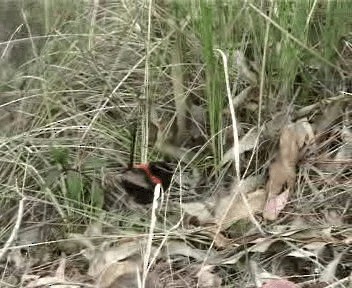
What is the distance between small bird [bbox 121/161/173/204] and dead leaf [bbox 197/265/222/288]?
0.26m

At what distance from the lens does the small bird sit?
1.77 meters

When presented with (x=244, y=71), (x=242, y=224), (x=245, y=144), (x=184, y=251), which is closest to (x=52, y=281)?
(x=184, y=251)

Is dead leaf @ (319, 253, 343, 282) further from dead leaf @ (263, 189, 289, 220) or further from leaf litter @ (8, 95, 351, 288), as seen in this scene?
dead leaf @ (263, 189, 289, 220)

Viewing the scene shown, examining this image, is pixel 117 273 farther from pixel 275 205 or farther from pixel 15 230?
pixel 275 205

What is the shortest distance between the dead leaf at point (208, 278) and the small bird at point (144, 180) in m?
0.26

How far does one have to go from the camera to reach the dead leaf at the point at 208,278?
1.53 metres

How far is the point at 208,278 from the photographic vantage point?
154cm

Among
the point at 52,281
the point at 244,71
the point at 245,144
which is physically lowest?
the point at 52,281

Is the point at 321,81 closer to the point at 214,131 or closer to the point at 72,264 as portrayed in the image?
the point at 214,131

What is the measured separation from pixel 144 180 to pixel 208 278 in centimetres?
32

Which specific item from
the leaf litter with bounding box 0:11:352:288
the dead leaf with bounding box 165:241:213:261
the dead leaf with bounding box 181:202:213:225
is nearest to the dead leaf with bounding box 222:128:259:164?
the leaf litter with bounding box 0:11:352:288

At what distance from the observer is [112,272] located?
1.56m

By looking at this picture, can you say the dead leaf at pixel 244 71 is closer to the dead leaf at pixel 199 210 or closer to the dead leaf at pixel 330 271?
the dead leaf at pixel 199 210

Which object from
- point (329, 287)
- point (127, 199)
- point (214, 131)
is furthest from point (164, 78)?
point (329, 287)
